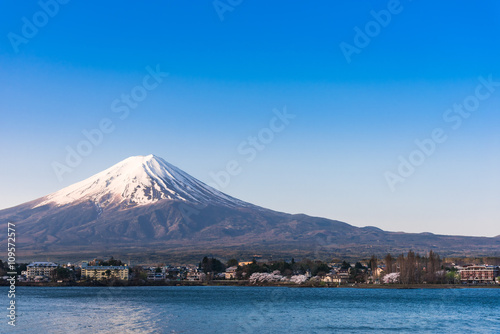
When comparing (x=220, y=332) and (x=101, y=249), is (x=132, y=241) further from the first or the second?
(x=220, y=332)

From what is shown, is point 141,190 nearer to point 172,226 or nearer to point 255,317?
point 172,226

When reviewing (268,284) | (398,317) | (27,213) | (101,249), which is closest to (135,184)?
(27,213)

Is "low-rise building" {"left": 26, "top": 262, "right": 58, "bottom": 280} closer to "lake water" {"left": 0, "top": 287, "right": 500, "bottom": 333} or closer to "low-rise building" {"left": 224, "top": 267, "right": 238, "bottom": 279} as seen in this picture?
"low-rise building" {"left": 224, "top": 267, "right": 238, "bottom": 279}

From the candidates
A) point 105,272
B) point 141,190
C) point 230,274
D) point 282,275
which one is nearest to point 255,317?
point 282,275

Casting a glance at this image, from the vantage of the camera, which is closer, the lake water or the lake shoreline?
the lake water

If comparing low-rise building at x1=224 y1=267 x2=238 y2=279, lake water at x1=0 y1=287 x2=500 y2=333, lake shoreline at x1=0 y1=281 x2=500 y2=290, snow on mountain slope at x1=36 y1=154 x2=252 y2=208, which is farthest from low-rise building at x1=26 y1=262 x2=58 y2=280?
snow on mountain slope at x1=36 y1=154 x2=252 y2=208

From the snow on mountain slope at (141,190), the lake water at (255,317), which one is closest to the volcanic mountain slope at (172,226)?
the snow on mountain slope at (141,190)
